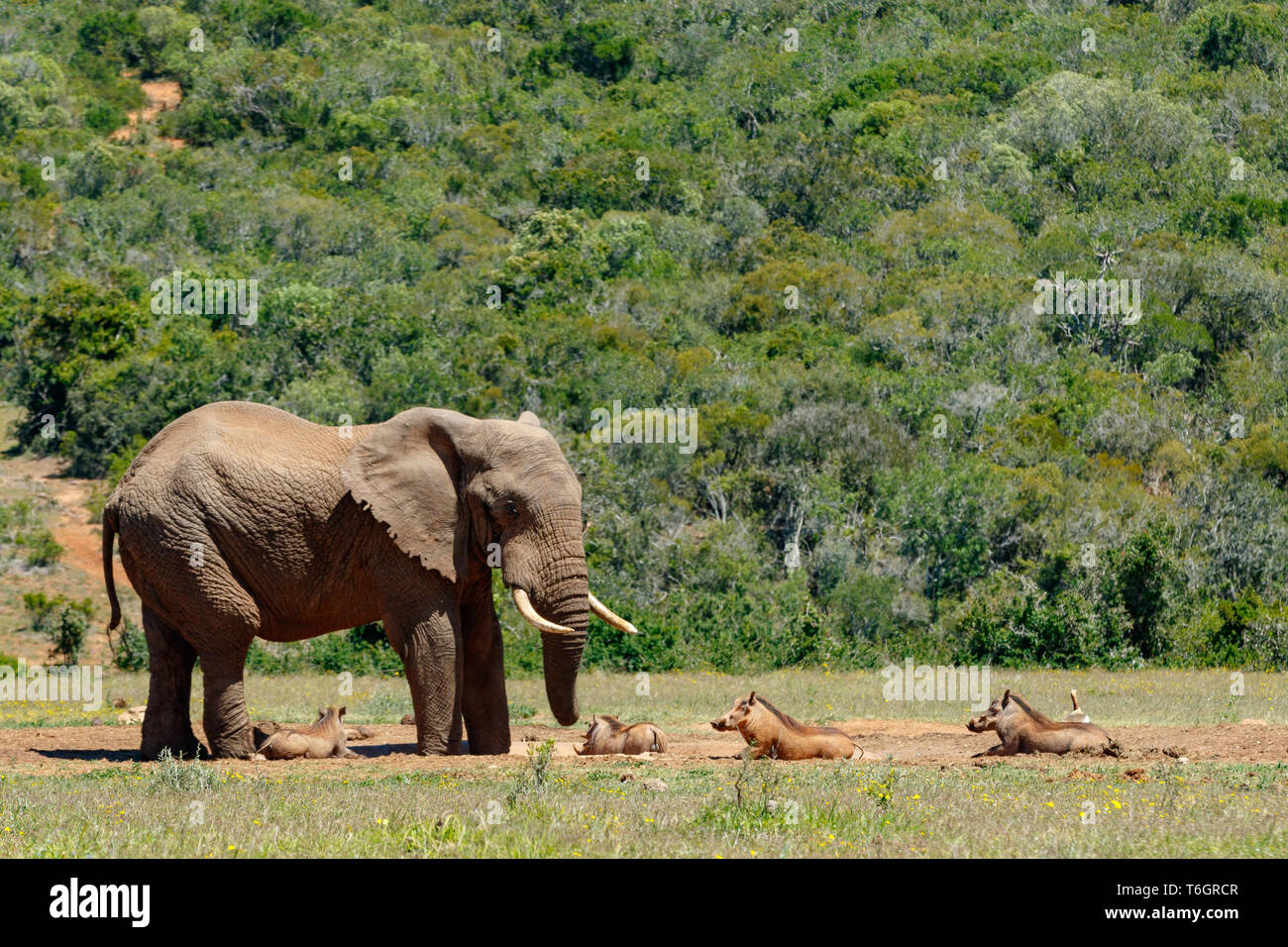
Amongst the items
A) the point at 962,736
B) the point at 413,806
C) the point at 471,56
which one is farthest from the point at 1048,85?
the point at 413,806

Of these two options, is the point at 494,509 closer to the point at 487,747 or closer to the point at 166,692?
the point at 487,747

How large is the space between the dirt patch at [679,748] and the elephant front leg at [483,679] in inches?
18.0

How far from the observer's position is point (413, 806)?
448 inches

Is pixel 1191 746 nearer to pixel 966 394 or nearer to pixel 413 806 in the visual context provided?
pixel 413 806

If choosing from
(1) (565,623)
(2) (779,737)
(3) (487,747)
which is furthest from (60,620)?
(2) (779,737)

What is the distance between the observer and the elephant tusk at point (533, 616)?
49.2 feet

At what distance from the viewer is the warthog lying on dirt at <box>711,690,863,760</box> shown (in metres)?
16.2

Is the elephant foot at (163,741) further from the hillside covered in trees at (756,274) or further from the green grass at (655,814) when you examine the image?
the hillside covered in trees at (756,274)

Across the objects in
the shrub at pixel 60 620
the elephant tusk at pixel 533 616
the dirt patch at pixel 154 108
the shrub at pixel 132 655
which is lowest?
the shrub at pixel 132 655

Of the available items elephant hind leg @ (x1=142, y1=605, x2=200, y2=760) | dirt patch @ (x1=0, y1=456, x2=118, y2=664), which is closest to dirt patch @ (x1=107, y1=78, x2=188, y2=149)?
dirt patch @ (x1=0, y1=456, x2=118, y2=664)

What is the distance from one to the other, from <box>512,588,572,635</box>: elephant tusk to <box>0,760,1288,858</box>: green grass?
1.43 meters

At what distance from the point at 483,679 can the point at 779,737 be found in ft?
9.75

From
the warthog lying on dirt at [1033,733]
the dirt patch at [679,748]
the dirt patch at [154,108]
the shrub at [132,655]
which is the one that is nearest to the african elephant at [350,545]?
the dirt patch at [679,748]

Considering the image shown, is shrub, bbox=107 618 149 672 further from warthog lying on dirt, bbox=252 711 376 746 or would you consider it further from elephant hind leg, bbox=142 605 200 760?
elephant hind leg, bbox=142 605 200 760
